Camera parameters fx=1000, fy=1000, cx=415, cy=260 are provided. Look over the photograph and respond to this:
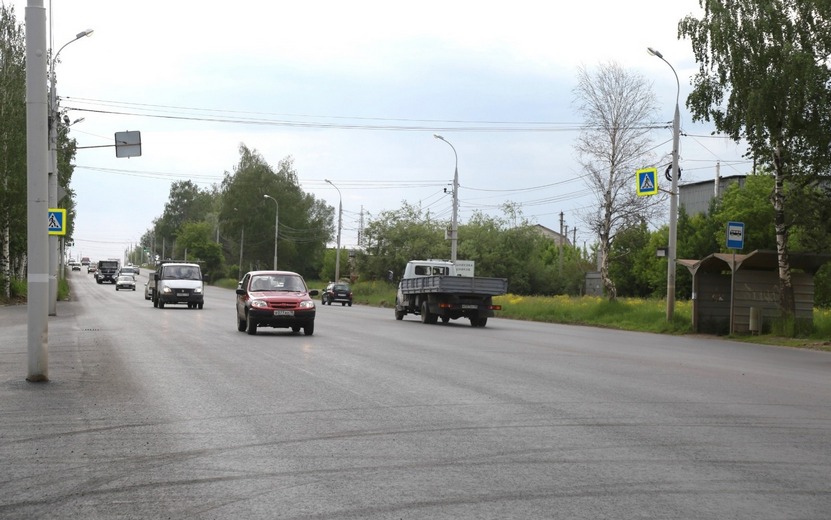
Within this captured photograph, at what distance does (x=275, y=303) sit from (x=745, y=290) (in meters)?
14.9

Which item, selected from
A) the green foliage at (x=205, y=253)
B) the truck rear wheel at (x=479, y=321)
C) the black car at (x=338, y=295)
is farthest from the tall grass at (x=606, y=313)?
the green foliage at (x=205, y=253)

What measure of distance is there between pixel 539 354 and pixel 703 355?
3875 millimetres

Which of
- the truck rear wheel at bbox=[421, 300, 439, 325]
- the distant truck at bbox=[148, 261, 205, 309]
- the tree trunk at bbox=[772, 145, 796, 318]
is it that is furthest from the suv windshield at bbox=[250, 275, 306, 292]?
the distant truck at bbox=[148, 261, 205, 309]

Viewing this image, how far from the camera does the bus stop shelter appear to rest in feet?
97.1

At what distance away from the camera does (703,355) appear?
21031mm

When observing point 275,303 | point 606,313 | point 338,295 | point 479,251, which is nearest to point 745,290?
point 606,313

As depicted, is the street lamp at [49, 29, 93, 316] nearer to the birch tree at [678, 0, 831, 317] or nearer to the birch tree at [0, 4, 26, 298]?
the birch tree at [0, 4, 26, 298]

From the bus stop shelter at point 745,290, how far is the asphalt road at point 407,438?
1267 centimetres

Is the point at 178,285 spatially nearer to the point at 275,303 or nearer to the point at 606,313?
the point at 606,313

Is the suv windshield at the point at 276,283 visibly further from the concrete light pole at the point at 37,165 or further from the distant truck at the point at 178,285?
the distant truck at the point at 178,285

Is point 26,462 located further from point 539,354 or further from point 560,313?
point 560,313

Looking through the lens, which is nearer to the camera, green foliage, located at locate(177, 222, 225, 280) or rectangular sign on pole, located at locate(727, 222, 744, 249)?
rectangular sign on pole, located at locate(727, 222, 744, 249)

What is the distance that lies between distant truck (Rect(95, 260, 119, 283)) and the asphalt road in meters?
92.9

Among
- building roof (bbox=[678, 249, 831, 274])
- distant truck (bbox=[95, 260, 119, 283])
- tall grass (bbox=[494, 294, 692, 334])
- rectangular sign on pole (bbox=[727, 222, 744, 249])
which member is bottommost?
distant truck (bbox=[95, 260, 119, 283])
